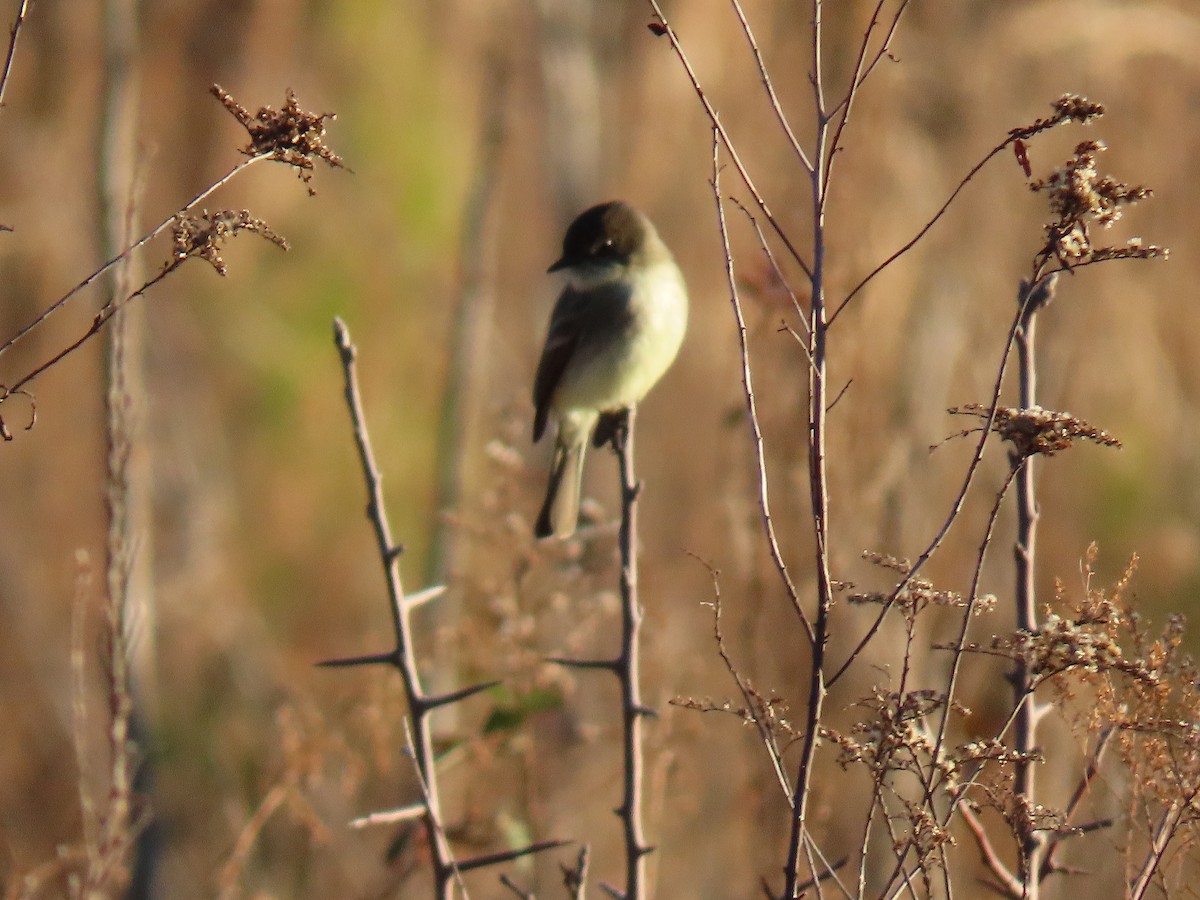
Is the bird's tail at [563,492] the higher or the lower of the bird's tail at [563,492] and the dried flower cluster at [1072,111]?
the higher

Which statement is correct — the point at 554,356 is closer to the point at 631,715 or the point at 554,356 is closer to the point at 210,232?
the point at 631,715

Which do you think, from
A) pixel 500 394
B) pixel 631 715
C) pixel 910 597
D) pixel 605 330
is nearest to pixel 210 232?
pixel 910 597

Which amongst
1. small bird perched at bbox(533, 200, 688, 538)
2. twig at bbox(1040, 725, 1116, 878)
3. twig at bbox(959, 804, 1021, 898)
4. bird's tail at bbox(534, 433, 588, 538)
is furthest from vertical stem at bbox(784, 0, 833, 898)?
small bird perched at bbox(533, 200, 688, 538)

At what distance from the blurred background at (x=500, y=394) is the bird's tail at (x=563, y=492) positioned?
0.15m

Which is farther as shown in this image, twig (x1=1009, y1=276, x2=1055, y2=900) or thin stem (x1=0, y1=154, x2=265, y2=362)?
twig (x1=1009, y1=276, x2=1055, y2=900)

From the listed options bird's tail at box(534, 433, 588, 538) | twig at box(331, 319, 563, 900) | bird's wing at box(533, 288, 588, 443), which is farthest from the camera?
bird's wing at box(533, 288, 588, 443)

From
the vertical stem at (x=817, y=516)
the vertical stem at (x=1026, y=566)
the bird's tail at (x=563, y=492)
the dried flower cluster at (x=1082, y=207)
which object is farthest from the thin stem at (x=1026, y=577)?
the bird's tail at (x=563, y=492)

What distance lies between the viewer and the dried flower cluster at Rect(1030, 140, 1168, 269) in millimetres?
1444

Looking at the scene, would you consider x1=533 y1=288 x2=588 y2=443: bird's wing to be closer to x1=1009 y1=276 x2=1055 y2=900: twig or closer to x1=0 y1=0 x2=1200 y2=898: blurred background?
x1=0 y1=0 x2=1200 y2=898: blurred background

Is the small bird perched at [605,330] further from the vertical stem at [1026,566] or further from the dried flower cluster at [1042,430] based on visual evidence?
the dried flower cluster at [1042,430]

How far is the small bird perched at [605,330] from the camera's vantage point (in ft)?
15.9

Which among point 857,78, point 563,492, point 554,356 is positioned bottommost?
point 857,78

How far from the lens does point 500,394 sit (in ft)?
24.0

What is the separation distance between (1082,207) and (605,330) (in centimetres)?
353
